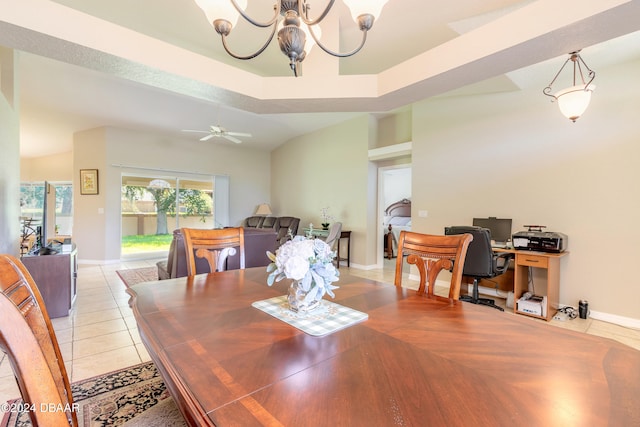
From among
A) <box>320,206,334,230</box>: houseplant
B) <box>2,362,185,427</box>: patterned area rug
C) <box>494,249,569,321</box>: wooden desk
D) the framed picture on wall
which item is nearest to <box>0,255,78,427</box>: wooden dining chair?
<box>2,362,185,427</box>: patterned area rug

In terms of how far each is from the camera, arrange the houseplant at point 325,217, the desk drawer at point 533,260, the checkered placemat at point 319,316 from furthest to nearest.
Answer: the houseplant at point 325,217 → the desk drawer at point 533,260 → the checkered placemat at point 319,316

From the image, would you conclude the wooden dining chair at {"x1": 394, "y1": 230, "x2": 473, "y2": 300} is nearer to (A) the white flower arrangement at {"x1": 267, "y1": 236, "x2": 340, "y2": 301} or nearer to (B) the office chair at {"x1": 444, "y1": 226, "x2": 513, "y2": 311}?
(A) the white flower arrangement at {"x1": 267, "y1": 236, "x2": 340, "y2": 301}

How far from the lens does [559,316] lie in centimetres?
309

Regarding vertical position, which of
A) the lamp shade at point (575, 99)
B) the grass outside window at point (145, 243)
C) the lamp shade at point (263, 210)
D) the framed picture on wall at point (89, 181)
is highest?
the lamp shade at point (575, 99)

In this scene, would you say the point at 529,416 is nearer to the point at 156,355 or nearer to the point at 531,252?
the point at 156,355

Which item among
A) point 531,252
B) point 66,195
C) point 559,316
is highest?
point 66,195

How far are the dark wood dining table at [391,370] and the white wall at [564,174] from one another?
9.95ft

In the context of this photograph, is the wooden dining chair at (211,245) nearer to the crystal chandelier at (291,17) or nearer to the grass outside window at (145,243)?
the crystal chandelier at (291,17)

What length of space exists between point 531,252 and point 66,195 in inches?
421

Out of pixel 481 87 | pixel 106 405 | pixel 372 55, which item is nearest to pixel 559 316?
pixel 481 87

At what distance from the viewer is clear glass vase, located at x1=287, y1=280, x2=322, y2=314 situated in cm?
109

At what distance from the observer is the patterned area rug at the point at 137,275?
444 cm

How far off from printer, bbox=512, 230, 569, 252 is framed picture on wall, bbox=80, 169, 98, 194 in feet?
24.1

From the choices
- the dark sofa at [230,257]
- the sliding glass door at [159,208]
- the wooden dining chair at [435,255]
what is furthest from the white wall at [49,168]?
Answer: the wooden dining chair at [435,255]
